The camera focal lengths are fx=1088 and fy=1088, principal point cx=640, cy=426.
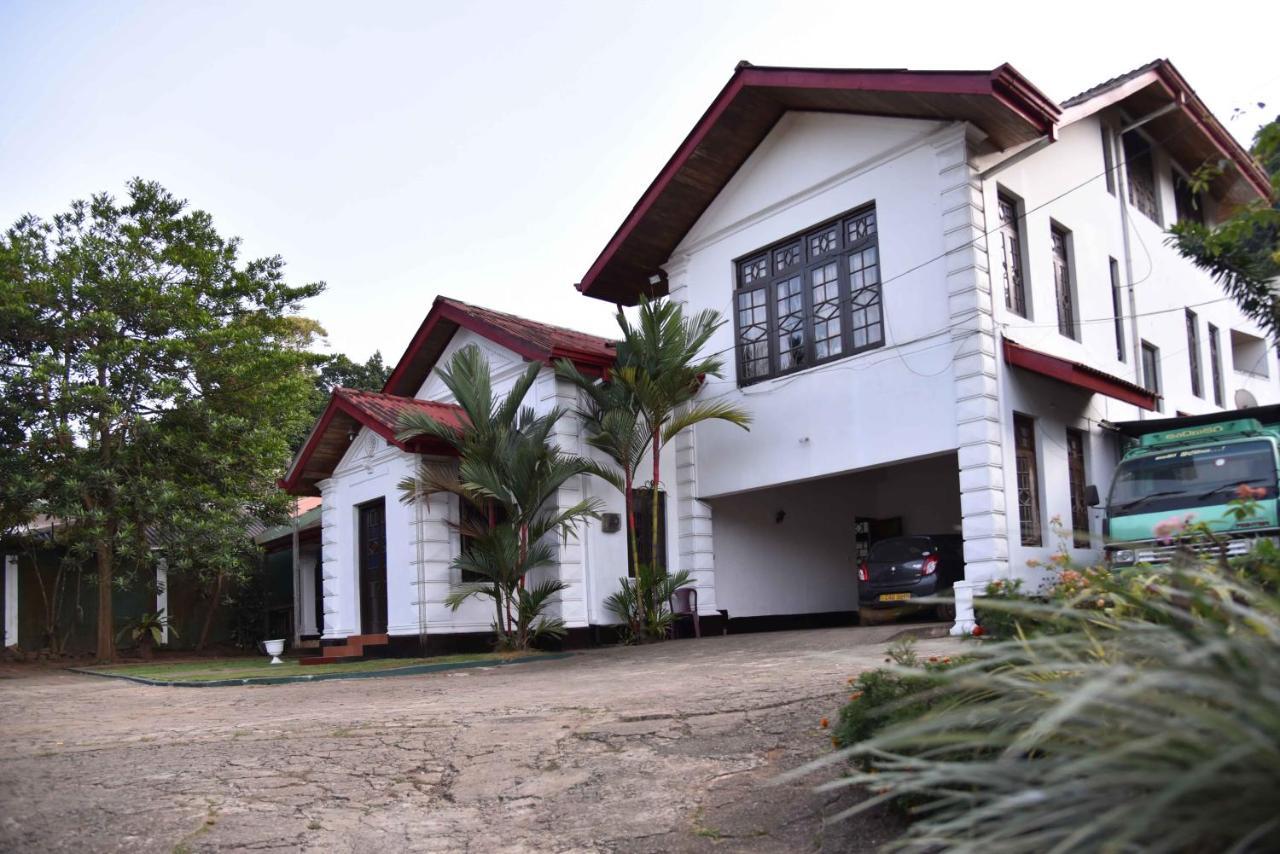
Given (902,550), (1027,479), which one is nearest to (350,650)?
(902,550)

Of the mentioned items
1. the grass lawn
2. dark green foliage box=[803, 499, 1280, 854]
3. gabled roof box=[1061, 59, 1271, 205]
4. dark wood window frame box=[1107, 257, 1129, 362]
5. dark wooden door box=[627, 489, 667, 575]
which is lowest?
the grass lawn

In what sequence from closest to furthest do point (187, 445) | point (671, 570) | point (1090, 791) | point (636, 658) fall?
point (1090, 791) → point (636, 658) → point (671, 570) → point (187, 445)

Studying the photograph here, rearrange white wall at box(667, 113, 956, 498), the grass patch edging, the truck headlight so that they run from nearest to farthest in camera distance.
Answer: the truck headlight, the grass patch edging, white wall at box(667, 113, 956, 498)

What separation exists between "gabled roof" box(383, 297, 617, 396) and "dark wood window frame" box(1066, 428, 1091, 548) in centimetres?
632

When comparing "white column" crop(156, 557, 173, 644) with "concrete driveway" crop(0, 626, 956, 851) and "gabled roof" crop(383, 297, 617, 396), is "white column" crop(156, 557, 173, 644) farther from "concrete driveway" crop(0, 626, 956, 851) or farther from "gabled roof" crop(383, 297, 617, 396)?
"concrete driveway" crop(0, 626, 956, 851)

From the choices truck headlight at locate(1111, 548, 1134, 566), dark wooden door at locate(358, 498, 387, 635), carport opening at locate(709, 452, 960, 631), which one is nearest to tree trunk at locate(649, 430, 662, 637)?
carport opening at locate(709, 452, 960, 631)

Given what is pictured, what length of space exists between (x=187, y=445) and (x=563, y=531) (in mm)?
8517

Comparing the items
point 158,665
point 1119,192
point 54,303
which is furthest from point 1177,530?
point 54,303

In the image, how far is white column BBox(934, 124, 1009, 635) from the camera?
12633mm

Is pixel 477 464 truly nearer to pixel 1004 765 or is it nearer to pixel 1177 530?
pixel 1177 530

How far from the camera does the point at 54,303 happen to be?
1883 centimetres

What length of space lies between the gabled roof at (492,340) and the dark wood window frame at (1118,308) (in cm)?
748

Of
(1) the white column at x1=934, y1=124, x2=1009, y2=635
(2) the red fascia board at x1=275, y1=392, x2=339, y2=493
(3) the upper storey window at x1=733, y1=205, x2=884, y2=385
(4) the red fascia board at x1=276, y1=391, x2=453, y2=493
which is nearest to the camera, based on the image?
(1) the white column at x1=934, y1=124, x2=1009, y2=635

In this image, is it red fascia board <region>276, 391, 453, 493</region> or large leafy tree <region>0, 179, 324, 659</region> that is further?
large leafy tree <region>0, 179, 324, 659</region>
